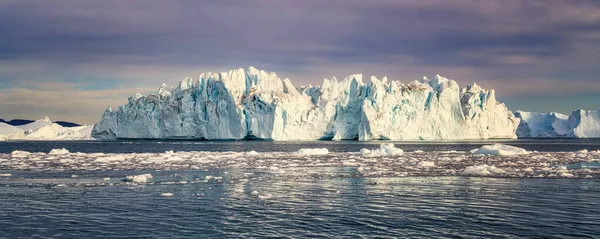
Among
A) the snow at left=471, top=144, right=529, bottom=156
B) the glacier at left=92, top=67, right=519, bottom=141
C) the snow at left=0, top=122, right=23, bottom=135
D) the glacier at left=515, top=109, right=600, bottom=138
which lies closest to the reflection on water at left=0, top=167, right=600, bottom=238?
the snow at left=471, top=144, right=529, bottom=156

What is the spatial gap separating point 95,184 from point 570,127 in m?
150

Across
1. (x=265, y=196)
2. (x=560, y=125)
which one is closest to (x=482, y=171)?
(x=265, y=196)

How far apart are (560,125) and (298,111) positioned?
96.1 meters

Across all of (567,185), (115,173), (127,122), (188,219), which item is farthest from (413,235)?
(127,122)

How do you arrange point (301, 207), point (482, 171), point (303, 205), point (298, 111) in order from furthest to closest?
point (298, 111) < point (482, 171) < point (303, 205) < point (301, 207)

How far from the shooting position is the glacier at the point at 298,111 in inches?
3425

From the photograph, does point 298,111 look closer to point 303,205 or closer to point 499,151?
point 499,151

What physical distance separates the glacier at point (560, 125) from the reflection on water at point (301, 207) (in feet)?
437

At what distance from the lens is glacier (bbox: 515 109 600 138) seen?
13962 centimetres

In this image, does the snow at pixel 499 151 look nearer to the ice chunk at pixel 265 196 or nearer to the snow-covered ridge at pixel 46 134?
the ice chunk at pixel 265 196

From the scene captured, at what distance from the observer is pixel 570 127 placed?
5753 inches

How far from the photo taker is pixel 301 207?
15.3 meters

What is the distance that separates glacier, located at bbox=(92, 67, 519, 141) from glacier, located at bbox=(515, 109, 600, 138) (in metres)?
55.8

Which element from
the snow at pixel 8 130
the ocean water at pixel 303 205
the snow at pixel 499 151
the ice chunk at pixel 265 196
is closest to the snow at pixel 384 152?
the snow at pixel 499 151
